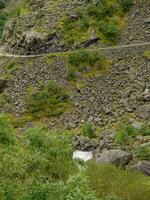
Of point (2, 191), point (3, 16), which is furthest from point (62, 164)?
point (3, 16)

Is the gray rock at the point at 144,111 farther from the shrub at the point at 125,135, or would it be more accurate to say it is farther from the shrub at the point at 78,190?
the shrub at the point at 78,190

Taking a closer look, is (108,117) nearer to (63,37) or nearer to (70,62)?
(70,62)

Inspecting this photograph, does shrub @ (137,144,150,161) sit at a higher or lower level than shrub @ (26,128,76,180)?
lower

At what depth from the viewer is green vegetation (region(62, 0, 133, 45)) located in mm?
136000

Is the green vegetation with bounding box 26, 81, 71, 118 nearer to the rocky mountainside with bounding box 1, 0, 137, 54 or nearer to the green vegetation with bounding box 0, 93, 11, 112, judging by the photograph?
the green vegetation with bounding box 0, 93, 11, 112

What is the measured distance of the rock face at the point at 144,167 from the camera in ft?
271

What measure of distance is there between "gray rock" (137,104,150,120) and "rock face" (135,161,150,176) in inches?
994

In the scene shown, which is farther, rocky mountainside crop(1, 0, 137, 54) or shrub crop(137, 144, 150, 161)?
rocky mountainside crop(1, 0, 137, 54)

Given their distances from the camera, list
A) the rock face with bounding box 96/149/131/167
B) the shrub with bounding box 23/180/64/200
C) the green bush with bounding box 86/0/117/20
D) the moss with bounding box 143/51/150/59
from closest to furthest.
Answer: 1. the shrub with bounding box 23/180/64/200
2. the rock face with bounding box 96/149/131/167
3. the moss with bounding box 143/51/150/59
4. the green bush with bounding box 86/0/117/20

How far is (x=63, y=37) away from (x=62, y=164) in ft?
241

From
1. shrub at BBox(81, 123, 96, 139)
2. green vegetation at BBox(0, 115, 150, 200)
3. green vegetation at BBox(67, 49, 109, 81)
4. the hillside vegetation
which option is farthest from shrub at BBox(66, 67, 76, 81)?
green vegetation at BBox(0, 115, 150, 200)

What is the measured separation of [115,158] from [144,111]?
83.6 feet

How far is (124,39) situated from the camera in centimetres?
13462

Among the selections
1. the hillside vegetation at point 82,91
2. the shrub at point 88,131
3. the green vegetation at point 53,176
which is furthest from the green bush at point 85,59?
the green vegetation at point 53,176
